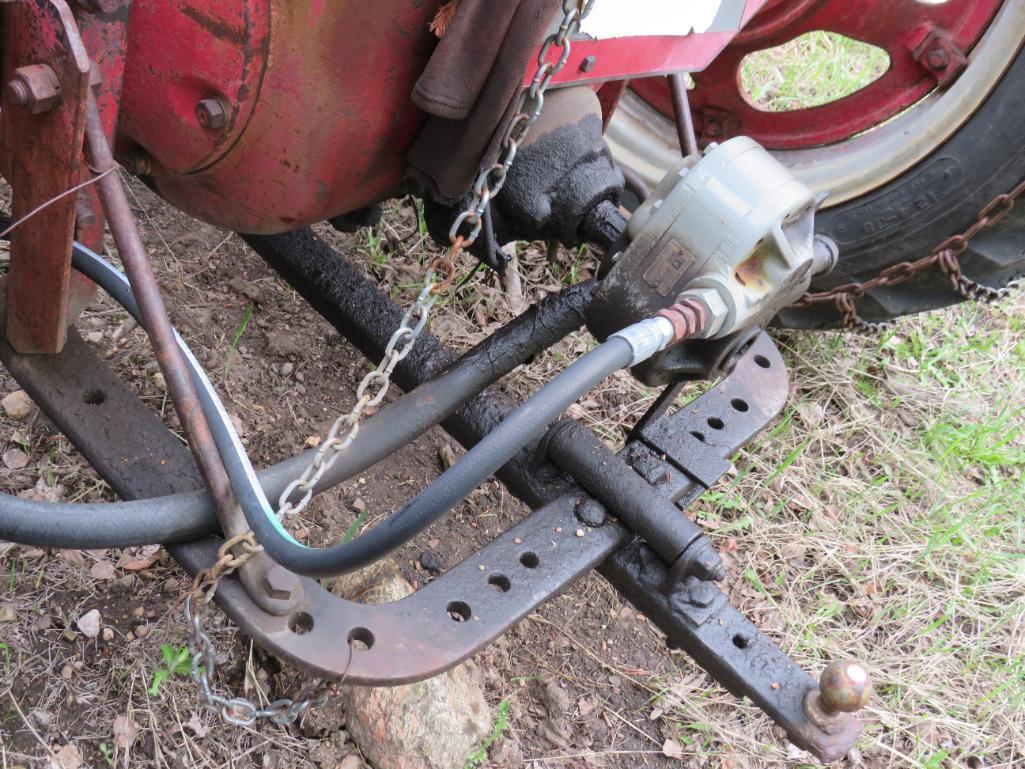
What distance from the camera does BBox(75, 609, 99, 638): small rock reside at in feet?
4.86

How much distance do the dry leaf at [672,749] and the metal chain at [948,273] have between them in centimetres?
91

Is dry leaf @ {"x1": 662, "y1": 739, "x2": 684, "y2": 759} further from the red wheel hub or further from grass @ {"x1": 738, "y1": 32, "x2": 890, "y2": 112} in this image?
grass @ {"x1": 738, "y1": 32, "x2": 890, "y2": 112}

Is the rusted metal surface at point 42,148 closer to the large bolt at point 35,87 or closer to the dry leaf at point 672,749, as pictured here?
the large bolt at point 35,87

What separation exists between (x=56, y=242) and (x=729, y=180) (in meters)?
0.82

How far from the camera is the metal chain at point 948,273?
1766 mm

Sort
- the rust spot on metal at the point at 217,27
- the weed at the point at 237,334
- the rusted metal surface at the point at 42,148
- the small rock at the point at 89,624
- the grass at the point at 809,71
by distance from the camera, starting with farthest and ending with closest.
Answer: the grass at the point at 809,71 → the weed at the point at 237,334 → the small rock at the point at 89,624 → the rust spot on metal at the point at 217,27 → the rusted metal surface at the point at 42,148

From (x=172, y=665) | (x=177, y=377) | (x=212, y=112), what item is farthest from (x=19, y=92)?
(x=172, y=665)

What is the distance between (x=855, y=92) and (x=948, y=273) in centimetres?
48

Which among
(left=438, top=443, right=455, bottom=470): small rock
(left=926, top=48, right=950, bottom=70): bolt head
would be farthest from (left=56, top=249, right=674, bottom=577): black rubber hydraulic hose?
(left=926, top=48, right=950, bottom=70): bolt head

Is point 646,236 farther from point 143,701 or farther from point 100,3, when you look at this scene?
point 143,701

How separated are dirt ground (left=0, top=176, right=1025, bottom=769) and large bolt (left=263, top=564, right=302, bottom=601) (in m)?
0.43

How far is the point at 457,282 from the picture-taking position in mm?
2275

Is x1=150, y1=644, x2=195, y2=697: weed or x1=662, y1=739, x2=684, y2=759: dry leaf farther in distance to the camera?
x1=662, y1=739, x2=684, y2=759: dry leaf

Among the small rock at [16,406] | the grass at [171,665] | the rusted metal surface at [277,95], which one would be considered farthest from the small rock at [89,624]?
the rusted metal surface at [277,95]
